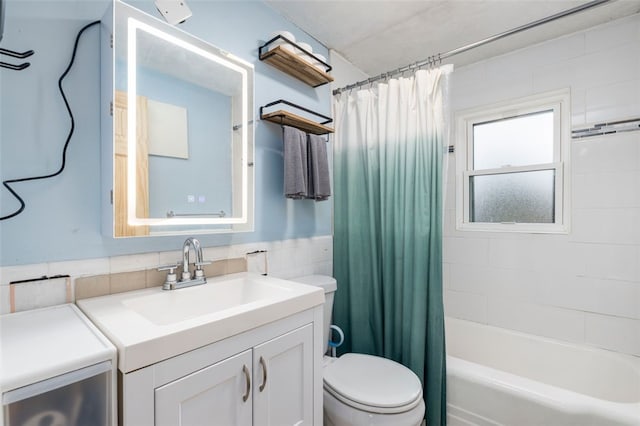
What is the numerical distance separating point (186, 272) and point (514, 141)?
2.40 m

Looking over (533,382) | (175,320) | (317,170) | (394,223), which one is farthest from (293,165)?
(533,382)

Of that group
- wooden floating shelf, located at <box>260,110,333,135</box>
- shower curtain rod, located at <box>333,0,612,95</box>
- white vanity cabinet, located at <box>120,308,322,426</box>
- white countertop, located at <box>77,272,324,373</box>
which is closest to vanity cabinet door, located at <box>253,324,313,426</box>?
white vanity cabinet, located at <box>120,308,322,426</box>

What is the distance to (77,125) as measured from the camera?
105 centimetres

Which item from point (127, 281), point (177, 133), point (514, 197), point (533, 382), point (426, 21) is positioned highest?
point (426, 21)

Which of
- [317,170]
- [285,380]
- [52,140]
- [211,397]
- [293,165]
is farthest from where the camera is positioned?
[317,170]

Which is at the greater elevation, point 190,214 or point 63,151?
point 63,151

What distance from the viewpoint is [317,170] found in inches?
72.1

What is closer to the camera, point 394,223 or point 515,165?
point 394,223

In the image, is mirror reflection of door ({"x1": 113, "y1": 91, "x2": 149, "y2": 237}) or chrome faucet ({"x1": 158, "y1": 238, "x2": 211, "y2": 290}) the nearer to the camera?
mirror reflection of door ({"x1": 113, "y1": 91, "x2": 149, "y2": 237})

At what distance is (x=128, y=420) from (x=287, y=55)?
5.45ft

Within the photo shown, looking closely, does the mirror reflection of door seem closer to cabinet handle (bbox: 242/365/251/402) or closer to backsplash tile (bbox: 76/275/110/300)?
backsplash tile (bbox: 76/275/110/300)

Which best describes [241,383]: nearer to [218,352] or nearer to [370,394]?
[218,352]

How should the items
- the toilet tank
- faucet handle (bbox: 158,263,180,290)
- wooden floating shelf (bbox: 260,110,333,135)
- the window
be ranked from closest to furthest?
faucet handle (bbox: 158,263,180,290)
wooden floating shelf (bbox: 260,110,333,135)
the toilet tank
the window

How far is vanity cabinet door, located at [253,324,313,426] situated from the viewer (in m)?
1.00
